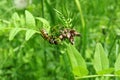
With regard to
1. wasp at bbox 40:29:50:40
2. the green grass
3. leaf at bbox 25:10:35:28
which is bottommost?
the green grass

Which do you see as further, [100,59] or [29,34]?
[29,34]

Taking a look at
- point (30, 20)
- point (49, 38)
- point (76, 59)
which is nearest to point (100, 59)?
point (76, 59)

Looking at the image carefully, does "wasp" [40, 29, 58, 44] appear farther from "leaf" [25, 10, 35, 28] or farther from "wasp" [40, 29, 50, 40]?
"leaf" [25, 10, 35, 28]

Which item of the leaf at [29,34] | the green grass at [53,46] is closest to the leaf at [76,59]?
the leaf at [29,34]

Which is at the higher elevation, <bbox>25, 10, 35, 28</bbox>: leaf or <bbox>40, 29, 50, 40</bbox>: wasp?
<bbox>25, 10, 35, 28</bbox>: leaf

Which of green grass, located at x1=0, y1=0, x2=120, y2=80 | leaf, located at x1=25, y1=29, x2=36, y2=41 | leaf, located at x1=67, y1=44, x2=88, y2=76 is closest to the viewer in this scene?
leaf, located at x1=67, y1=44, x2=88, y2=76

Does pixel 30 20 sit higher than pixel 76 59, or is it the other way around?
pixel 30 20

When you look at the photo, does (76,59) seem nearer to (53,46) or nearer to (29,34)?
(29,34)

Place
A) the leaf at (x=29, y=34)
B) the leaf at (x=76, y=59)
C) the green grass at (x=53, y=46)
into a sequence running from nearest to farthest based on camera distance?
the leaf at (x=76, y=59) < the leaf at (x=29, y=34) < the green grass at (x=53, y=46)

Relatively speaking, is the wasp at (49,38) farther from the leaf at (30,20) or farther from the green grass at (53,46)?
the green grass at (53,46)

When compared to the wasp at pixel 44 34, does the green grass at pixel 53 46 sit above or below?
below

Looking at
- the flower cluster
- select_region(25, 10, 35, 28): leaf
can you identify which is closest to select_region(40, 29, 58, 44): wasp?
the flower cluster

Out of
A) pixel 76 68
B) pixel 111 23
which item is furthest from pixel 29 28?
pixel 111 23
